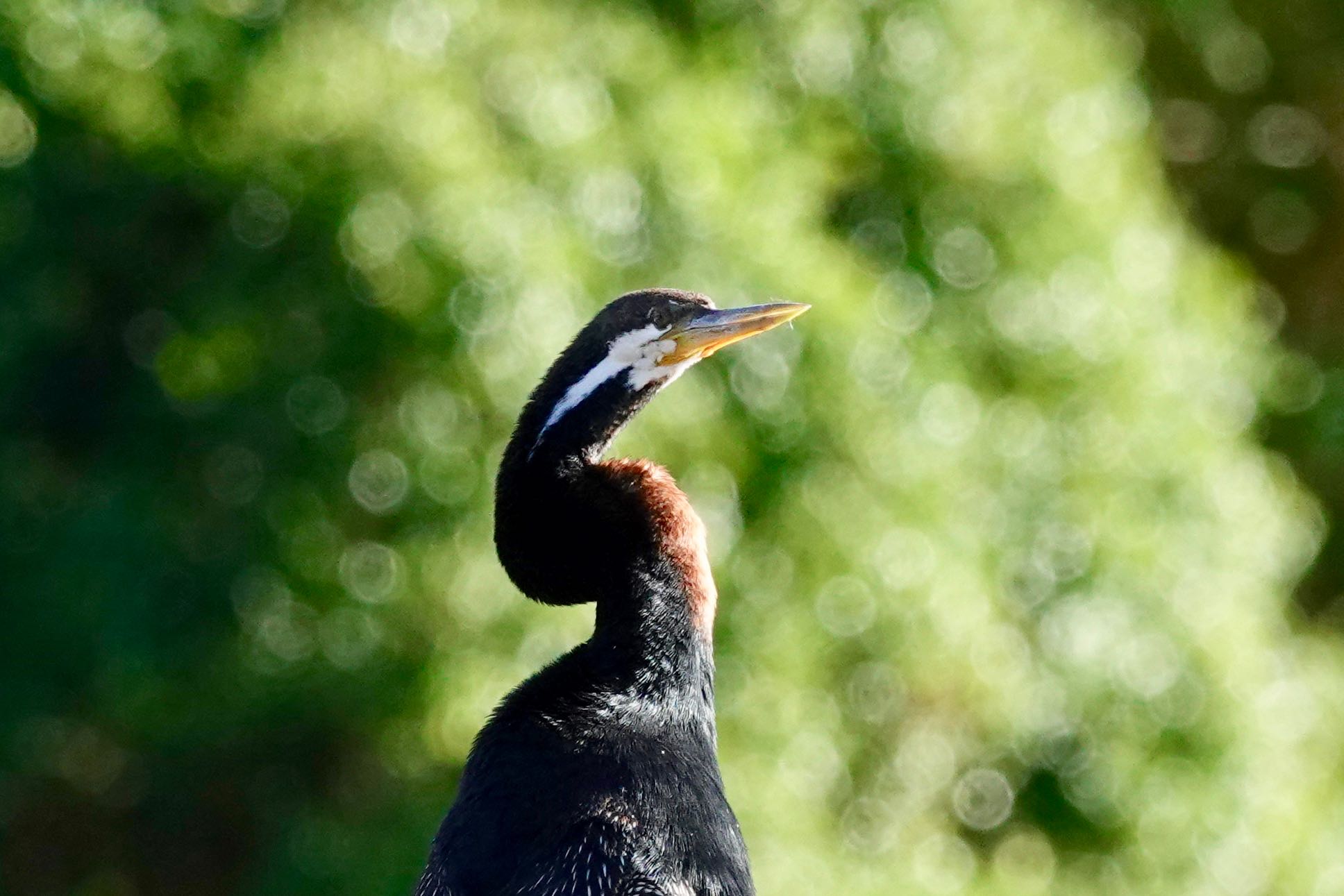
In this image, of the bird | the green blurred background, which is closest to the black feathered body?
the bird

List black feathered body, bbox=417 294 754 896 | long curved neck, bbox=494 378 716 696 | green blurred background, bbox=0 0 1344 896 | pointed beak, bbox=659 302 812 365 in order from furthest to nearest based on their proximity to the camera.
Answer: green blurred background, bbox=0 0 1344 896, pointed beak, bbox=659 302 812 365, long curved neck, bbox=494 378 716 696, black feathered body, bbox=417 294 754 896

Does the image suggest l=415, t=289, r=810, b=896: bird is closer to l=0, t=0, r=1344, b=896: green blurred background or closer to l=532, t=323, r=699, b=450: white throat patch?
l=532, t=323, r=699, b=450: white throat patch

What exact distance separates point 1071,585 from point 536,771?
192 inches

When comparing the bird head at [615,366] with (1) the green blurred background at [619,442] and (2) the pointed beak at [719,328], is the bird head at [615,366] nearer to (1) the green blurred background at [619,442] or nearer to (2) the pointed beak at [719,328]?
(2) the pointed beak at [719,328]

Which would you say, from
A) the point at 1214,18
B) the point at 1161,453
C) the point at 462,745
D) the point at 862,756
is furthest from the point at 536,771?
the point at 1214,18

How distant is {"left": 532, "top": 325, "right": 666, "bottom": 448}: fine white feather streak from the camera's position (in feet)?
10.7

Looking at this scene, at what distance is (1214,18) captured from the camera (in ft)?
33.2

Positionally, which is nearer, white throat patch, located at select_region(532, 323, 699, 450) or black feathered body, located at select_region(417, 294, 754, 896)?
black feathered body, located at select_region(417, 294, 754, 896)

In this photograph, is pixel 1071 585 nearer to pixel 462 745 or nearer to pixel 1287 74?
pixel 462 745

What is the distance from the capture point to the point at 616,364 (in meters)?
3.31

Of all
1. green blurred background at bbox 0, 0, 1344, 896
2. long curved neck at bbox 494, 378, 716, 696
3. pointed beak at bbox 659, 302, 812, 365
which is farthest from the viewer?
green blurred background at bbox 0, 0, 1344, 896

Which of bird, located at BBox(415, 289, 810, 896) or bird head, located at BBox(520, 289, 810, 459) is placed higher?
bird head, located at BBox(520, 289, 810, 459)

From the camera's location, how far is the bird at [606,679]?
9.76ft

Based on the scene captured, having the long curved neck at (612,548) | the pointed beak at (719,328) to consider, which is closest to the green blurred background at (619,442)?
the pointed beak at (719,328)
